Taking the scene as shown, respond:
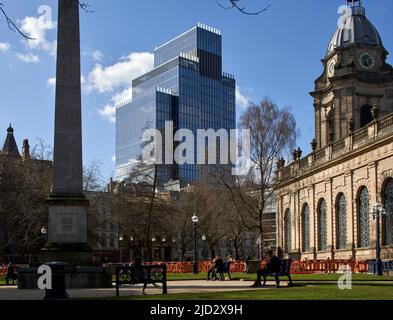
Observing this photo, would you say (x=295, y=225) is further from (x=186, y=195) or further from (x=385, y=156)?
(x=186, y=195)

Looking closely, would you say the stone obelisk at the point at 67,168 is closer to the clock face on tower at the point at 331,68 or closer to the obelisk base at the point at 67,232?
the obelisk base at the point at 67,232

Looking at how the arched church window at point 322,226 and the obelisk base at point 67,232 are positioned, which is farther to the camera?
the arched church window at point 322,226

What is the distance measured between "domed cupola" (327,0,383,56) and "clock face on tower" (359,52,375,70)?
99cm

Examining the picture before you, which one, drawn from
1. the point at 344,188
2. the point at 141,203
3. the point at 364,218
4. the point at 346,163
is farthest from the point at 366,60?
the point at 141,203

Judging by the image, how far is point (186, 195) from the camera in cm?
8119

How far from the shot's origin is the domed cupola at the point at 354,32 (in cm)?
5528

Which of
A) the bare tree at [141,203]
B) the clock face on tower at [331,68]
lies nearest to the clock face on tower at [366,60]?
the clock face on tower at [331,68]

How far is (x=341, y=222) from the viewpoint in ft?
156

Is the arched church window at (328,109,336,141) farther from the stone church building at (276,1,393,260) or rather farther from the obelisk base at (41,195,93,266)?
the obelisk base at (41,195,93,266)

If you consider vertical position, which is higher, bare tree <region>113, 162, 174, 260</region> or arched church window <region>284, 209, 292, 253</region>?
bare tree <region>113, 162, 174, 260</region>

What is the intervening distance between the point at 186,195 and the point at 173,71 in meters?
68.4

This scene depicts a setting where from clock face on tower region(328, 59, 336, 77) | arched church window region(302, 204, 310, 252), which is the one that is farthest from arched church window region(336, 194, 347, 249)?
clock face on tower region(328, 59, 336, 77)

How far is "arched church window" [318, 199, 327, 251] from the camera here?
51.2 m

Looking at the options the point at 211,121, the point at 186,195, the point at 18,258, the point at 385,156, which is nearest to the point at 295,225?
the point at 385,156
